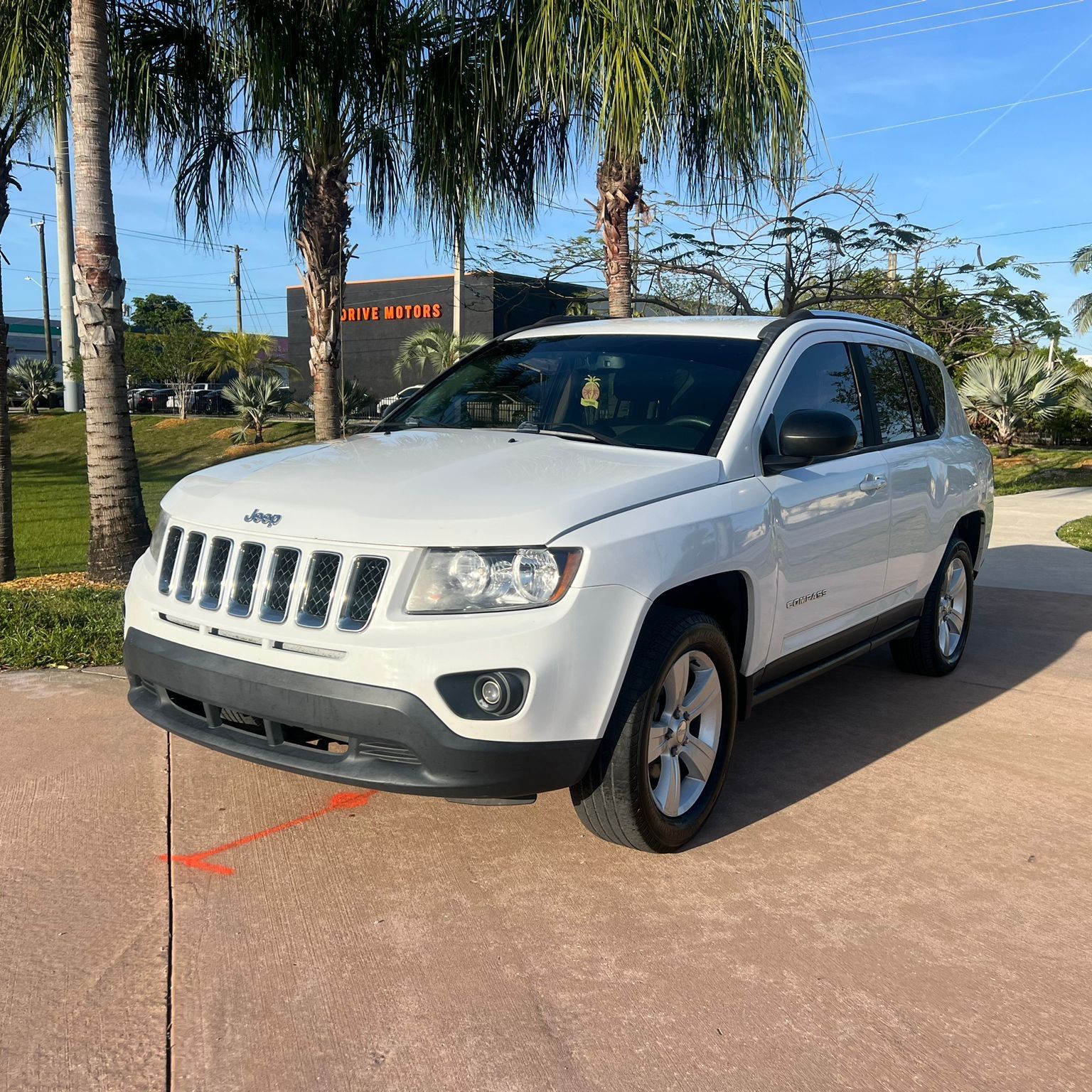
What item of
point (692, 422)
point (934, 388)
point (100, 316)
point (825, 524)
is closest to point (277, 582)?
point (692, 422)

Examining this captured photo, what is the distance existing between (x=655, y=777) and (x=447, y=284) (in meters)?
47.7

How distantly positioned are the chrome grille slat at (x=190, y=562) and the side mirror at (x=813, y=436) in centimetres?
207

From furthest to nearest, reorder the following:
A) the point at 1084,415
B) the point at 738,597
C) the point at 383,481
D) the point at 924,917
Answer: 1. the point at 1084,415
2. the point at 738,597
3. the point at 383,481
4. the point at 924,917

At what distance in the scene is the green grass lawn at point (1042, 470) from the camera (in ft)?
60.2

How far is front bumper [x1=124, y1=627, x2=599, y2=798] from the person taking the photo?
3.17 m

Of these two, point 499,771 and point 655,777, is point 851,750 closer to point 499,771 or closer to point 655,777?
point 655,777

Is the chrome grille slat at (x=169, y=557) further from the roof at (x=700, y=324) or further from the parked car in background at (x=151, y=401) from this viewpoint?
the parked car in background at (x=151, y=401)

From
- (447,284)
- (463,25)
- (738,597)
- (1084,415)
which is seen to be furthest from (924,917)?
(447,284)

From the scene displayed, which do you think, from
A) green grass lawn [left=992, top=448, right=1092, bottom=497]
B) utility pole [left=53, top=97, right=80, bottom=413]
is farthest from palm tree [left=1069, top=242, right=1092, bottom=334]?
utility pole [left=53, top=97, right=80, bottom=413]

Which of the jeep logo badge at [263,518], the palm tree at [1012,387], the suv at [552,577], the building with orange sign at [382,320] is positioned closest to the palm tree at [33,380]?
the building with orange sign at [382,320]

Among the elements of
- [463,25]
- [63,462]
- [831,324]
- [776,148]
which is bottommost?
[63,462]

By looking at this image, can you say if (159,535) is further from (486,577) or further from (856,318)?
(856,318)

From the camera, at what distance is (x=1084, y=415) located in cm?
2661

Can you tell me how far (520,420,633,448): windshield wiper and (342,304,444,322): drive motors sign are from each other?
46.7 metres
